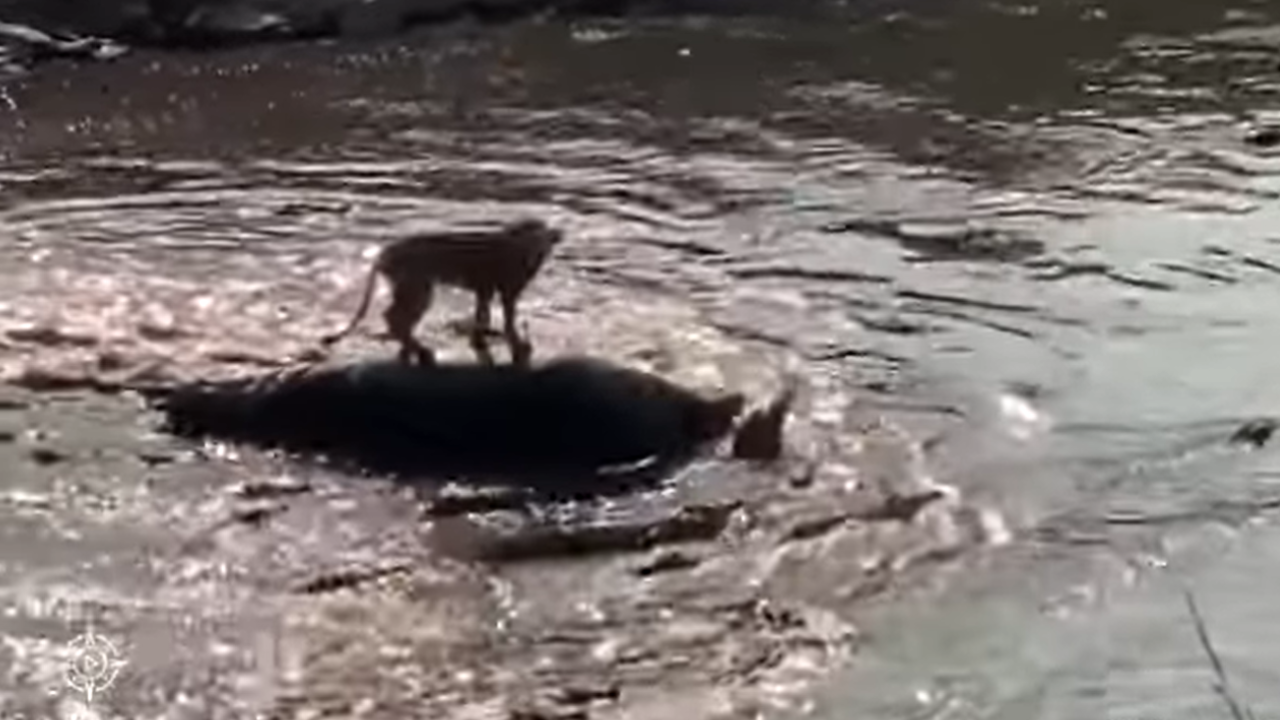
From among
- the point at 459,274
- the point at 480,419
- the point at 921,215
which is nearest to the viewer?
the point at 480,419

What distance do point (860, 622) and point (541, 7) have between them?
5617mm

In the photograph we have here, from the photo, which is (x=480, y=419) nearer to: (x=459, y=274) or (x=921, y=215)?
(x=459, y=274)

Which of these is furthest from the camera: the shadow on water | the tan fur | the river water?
the tan fur

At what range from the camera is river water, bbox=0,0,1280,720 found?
514 cm

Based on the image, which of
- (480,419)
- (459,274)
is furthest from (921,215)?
(480,419)

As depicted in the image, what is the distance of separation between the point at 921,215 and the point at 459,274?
1568 mm

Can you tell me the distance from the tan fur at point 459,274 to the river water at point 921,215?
0.21 m

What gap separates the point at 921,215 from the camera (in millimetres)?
7492

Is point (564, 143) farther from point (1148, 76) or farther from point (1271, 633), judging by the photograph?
point (1271, 633)

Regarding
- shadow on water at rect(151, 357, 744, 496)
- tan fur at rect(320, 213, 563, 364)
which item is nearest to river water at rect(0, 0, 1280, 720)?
tan fur at rect(320, 213, 563, 364)

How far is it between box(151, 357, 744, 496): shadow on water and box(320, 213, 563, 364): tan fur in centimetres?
26

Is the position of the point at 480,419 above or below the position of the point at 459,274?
below

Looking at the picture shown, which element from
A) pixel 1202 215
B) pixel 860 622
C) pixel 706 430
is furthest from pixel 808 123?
pixel 860 622

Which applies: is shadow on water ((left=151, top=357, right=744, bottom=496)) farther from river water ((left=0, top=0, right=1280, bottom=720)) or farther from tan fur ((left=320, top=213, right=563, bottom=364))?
river water ((left=0, top=0, right=1280, bottom=720))
